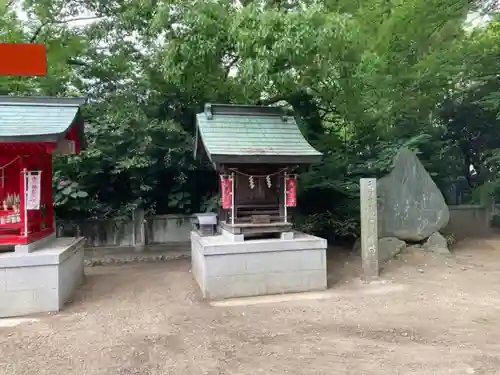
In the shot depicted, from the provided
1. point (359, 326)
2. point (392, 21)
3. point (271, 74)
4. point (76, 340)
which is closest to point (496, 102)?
point (392, 21)

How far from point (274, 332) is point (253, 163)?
325cm

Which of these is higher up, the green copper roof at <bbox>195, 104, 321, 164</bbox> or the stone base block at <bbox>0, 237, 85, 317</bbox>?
the green copper roof at <bbox>195, 104, 321, 164</bbox>

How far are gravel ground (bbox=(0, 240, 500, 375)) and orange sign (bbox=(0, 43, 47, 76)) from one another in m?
3.19

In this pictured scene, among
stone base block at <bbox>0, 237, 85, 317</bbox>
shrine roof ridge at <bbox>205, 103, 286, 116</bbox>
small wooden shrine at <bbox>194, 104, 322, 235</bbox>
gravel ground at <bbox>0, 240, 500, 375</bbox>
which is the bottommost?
gravel ground at <bbox>0, 240, 500, 375</bbox>

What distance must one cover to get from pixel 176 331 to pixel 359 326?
253cm

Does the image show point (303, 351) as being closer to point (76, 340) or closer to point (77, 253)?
point (76, 340)

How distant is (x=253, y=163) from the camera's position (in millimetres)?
7742

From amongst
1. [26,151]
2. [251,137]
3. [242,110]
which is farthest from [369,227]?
[26,151]

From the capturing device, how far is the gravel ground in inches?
179

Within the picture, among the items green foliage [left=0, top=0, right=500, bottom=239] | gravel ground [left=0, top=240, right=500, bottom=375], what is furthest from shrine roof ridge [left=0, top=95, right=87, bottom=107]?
gravel ground [left=0, top=240, right=500, bottom=375]

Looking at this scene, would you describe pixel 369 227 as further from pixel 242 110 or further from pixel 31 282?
pixel 31 282

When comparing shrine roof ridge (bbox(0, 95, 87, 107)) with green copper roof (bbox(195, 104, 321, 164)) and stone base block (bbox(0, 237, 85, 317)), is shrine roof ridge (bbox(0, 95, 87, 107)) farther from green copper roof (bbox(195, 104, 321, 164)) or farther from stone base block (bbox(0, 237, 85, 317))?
stone base block (bbox(0, 237, 85, 317))

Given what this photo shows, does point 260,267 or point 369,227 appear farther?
point 369,227

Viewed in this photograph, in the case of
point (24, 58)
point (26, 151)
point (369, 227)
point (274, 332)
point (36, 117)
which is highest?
point (36, 117)
